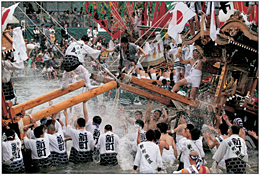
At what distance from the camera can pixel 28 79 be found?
1761cm

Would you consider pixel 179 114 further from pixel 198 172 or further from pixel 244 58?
pixel 198 172

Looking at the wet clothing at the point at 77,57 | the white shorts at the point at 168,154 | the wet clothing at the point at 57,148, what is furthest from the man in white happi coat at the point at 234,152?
the wet clothing at the point at 77,57

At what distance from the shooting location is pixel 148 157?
555cm

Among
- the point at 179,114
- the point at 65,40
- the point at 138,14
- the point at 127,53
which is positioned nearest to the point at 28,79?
the point at 65,40

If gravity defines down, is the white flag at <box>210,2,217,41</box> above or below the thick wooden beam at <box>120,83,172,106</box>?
above

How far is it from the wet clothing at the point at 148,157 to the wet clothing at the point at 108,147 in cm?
118

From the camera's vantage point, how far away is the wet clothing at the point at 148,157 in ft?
18.2

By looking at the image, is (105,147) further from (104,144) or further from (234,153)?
(234,153)

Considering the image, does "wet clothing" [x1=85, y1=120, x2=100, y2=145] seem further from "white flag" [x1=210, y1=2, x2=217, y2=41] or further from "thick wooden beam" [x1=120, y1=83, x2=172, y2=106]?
"white flag" [x1=210, y1=2, x2=217, y2=41]

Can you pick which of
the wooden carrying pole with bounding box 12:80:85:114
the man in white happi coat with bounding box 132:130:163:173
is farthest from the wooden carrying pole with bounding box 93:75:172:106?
the man in white happi coat with bounding box 132:130:163:173

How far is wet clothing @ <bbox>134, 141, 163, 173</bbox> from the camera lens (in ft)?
18.2

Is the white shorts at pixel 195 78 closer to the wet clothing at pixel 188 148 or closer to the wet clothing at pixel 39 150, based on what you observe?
the wet clothing at pixel 188 148

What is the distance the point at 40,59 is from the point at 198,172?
50.6 feet

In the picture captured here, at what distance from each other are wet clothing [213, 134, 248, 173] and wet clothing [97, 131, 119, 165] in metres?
2.10
